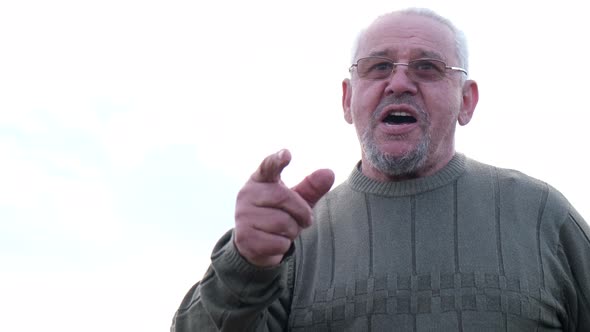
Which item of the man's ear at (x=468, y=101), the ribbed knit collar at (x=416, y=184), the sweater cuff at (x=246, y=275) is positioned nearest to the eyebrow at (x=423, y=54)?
the man's ear at (x=468, y=101)

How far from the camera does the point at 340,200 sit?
14.0 ft

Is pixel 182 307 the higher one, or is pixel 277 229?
pixel 277 229

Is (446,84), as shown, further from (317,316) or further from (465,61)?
(317,316)

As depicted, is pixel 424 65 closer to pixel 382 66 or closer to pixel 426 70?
pixel 426 70

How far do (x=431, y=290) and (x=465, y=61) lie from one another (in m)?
1.49

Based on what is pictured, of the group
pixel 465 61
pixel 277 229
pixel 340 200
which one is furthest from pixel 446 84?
pixel 277 229

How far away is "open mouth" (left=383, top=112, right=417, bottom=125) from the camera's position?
414cm

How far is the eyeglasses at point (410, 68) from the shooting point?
4.21 m

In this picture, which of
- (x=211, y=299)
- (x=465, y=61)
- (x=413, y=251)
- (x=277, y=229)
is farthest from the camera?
(x=465, y=61)

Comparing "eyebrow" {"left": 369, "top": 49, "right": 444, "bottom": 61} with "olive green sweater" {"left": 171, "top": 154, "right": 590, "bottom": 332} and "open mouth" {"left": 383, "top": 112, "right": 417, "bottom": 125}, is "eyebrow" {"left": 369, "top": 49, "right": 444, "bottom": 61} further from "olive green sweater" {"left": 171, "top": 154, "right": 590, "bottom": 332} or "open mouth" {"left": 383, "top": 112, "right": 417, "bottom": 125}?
"olive green sweater" {"left": 171, "top": 154, "right": 590, "bottom": 332}

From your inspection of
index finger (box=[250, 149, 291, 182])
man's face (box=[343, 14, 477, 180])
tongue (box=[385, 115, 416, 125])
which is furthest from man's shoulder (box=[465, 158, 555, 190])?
index finger (box=[250, 149, 291, 182])

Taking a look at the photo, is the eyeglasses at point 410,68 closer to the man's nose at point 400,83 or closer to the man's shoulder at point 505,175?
the man's nose at point 400,83

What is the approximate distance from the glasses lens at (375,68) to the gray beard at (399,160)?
0.31m

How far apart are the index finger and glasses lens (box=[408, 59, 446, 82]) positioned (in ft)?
5.14
